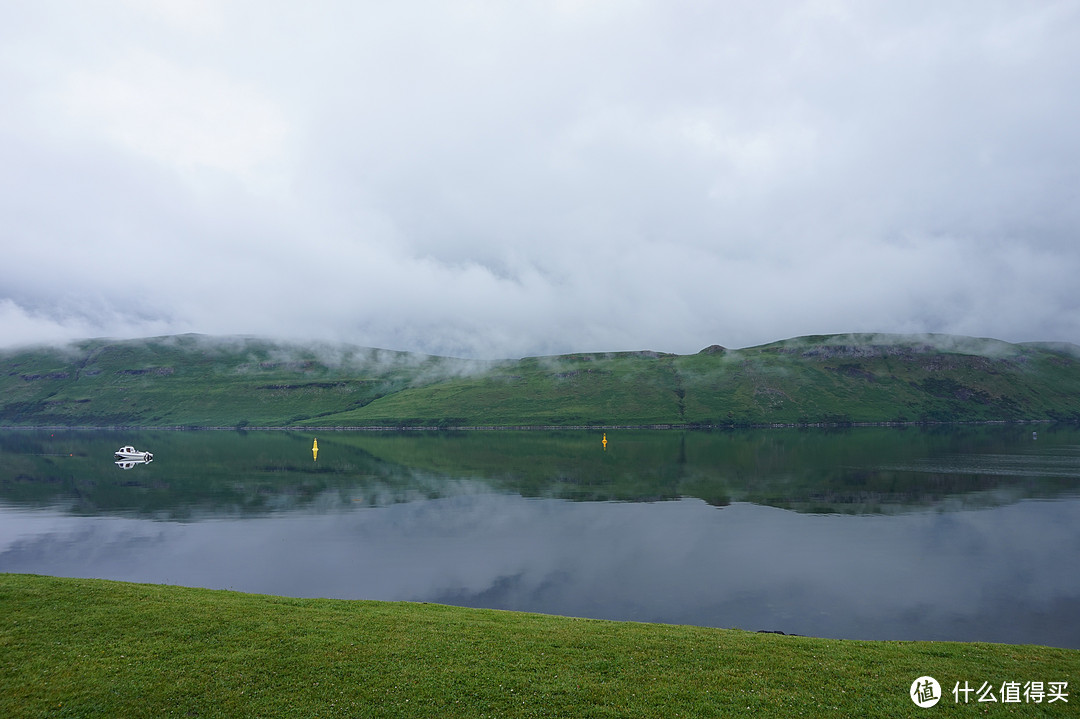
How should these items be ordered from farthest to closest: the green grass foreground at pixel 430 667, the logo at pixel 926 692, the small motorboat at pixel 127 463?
the small motorboat at pixel 127 463, the logo at pixel 926 692, the green grass foreground at pixel 430 667

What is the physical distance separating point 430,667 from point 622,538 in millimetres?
43098

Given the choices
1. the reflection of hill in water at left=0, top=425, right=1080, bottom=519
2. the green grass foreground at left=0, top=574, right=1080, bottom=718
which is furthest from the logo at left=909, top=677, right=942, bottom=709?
the reflection of hill in water at left=0, top=425, right=1080, bottom=519

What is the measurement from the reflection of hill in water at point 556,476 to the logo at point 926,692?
61818mm

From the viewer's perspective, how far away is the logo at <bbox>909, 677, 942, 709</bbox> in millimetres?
19516

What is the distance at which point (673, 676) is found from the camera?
69.6 feet

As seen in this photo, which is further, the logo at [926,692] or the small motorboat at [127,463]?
the small motorboat at [127,463]

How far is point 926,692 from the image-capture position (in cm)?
2016

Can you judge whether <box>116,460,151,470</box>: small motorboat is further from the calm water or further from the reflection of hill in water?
the calm water

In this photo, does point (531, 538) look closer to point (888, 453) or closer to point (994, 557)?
point (994, 557)

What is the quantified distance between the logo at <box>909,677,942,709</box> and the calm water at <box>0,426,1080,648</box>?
15922 millimetres

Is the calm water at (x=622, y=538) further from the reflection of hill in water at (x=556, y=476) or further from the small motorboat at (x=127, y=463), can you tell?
the small motorboat at (x=127, y=463)

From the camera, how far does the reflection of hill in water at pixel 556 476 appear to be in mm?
86125

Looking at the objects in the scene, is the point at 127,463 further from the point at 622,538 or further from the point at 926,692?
the point at 926,692

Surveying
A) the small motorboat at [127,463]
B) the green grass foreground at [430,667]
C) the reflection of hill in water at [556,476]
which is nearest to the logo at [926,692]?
the green grass foreground at [430,667]
